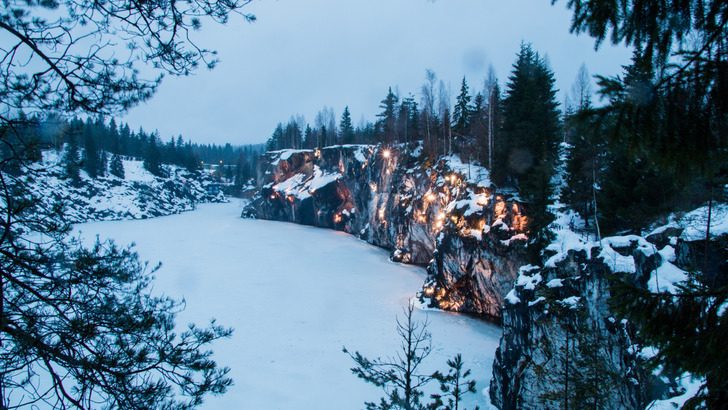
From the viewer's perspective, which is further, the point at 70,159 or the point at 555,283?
the point at 555,283

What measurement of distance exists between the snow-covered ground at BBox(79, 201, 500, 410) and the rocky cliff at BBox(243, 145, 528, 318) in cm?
204

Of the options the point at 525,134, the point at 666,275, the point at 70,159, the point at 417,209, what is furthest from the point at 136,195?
the point at 666,275

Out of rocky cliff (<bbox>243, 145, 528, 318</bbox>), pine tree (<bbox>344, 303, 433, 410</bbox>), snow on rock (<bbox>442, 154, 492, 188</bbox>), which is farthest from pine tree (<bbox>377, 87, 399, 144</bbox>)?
pine tree (<bbox>344, 303, 433, 410</bbox>)

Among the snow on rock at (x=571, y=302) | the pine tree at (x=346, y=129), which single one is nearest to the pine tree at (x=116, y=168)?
the pine tree at (x=346, y=129)

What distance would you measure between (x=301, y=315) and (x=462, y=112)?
26.3 metres

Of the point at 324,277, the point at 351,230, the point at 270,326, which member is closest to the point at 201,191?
the point at 351,230

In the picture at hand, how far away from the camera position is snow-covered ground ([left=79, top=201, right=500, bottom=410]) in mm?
11719

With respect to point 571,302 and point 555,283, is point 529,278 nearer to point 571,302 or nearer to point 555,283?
point 555,283

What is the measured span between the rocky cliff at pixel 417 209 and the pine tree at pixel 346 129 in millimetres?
6018

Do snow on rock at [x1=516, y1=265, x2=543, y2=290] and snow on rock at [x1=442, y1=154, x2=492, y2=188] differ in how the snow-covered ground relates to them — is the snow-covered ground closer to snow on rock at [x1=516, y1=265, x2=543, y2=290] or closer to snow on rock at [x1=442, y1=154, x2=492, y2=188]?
snow on rock at [x1=516, y1=265, x2=543, y2=290]

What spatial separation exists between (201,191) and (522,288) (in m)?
85.9

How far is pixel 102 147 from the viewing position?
68.9m

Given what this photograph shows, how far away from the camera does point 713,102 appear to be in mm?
1823

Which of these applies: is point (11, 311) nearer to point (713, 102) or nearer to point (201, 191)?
point (713, 102)
